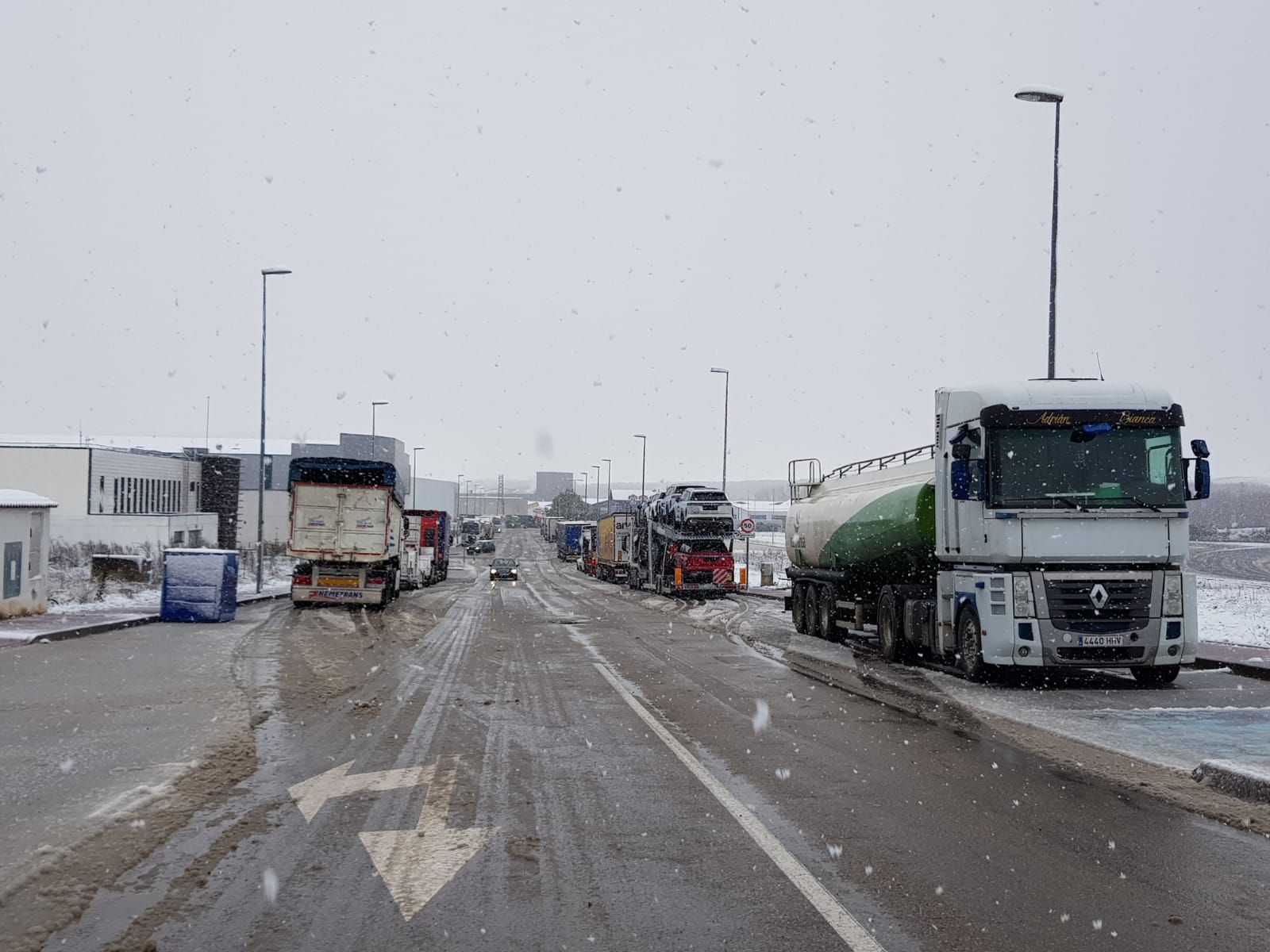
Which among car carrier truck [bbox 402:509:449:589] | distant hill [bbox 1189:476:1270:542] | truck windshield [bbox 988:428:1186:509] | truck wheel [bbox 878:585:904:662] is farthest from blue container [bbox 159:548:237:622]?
distant hill [bbox 1189:476:1270:542]

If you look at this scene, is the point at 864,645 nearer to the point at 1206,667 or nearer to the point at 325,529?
the point at 1206,667

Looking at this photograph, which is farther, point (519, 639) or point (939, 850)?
point (519, 639)

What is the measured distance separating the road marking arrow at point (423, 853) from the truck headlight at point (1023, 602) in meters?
8.43

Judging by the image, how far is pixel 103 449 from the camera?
55406mm

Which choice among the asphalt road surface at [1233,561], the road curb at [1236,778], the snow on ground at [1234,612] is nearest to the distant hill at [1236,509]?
the asphalt road surface at [1233,561]

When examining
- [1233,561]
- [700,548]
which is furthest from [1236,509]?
[700,548]

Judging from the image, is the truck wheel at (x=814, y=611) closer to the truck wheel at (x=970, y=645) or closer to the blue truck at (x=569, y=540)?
the truck wheel at (x=970, y=645)

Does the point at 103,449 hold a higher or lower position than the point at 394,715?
higher

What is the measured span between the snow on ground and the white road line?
13981mm

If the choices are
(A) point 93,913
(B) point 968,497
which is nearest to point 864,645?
(B) point 968,497

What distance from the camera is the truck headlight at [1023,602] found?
12898mm

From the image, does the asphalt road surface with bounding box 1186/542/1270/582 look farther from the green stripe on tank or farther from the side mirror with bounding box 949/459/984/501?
the side mirror with bounding box 949/459/984/501

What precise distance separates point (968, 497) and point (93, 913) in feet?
36.5

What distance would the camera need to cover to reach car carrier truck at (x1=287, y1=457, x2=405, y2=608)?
27141mm
